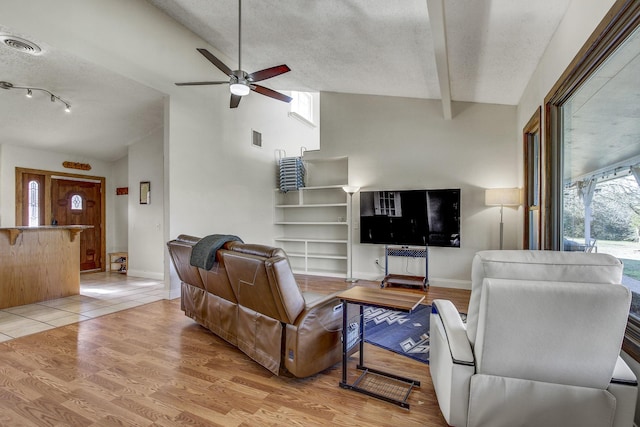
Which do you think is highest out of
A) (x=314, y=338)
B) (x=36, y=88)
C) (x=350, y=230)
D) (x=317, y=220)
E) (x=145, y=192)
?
(x=36, y=88)

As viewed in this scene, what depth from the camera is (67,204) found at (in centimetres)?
608

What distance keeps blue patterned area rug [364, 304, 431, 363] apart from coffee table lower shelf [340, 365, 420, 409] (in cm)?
43

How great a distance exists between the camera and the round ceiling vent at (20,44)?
292cm

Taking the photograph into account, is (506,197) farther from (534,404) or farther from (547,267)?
(534,404)

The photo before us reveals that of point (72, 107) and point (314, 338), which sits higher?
point (72, 107)

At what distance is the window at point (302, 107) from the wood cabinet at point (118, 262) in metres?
4.71

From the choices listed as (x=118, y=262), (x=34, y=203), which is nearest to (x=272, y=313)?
(x=118, y=262)

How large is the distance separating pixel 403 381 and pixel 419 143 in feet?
13.7

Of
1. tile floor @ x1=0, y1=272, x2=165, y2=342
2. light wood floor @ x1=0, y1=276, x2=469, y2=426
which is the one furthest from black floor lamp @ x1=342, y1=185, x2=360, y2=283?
tile floor @ x1=0, y1=272, x2=165, y2=342

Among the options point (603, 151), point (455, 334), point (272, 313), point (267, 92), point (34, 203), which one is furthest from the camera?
→ point (34, 203)

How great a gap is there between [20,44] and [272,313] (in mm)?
3589

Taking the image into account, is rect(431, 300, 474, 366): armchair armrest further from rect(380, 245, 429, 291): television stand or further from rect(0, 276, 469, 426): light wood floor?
rect(380, 245, 429, 291): television stand

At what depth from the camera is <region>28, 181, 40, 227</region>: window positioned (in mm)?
5574

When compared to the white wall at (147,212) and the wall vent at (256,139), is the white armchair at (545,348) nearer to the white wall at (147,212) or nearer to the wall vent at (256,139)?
the wall vent at (256,139)
